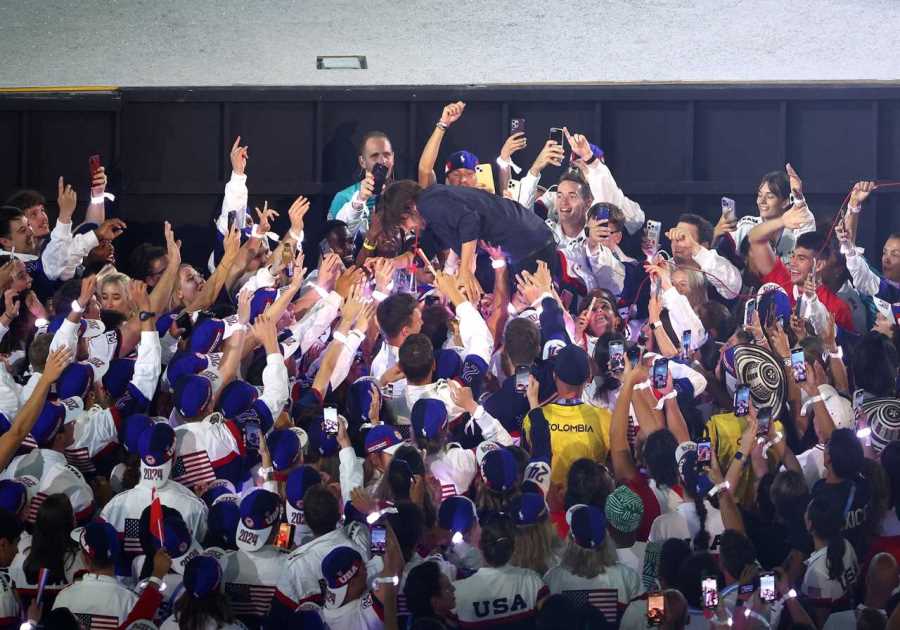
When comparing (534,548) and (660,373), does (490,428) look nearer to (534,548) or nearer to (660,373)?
(534,548)

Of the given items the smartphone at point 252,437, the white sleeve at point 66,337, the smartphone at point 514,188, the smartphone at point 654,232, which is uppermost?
the smartphone at point 514,188

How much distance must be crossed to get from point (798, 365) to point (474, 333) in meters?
1.53

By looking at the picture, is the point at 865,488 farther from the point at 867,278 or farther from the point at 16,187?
the point at 16,187

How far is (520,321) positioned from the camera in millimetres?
5809

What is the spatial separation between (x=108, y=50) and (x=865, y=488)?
4234 millimetres

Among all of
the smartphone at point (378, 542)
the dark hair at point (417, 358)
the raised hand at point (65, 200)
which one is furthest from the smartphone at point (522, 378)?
the raised hand at point (65, 200)

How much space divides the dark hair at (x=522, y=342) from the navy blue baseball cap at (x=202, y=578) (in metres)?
1.73

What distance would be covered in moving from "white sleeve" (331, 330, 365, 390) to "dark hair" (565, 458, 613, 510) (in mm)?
1148

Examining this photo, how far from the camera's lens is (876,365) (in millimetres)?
5887

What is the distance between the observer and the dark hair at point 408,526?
16.9 ft

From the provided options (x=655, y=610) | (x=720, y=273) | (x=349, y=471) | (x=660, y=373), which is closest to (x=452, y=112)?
(x=720, y=273)

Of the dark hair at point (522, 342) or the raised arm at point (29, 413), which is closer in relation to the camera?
the raised arm at point (29, 413)

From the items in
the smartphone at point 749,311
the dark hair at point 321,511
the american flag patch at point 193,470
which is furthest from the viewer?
the smartphone at point 749,311

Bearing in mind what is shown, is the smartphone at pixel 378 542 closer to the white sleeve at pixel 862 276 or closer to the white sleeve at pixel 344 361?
the white sleeve at pixel 344 361
